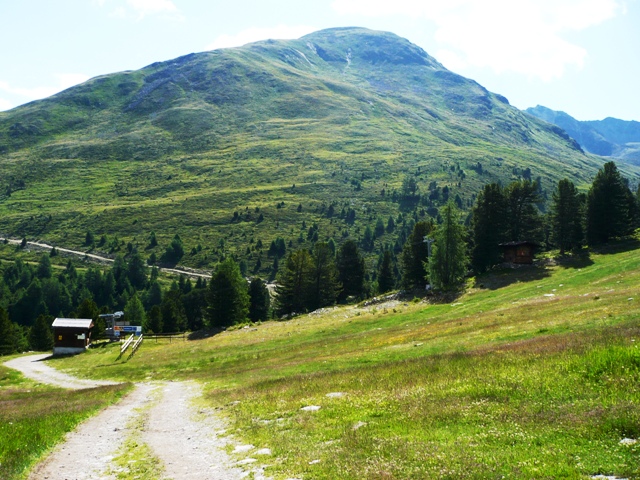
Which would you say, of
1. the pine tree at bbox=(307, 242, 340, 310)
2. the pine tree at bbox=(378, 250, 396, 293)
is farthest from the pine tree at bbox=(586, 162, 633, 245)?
the pine tree at bbox=(307, 242, 340, 310)

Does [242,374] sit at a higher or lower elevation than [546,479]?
lower

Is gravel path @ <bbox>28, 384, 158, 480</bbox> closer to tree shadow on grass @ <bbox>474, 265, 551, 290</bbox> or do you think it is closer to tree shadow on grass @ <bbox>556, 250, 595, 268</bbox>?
tree shadow on grass @ <bbox>474, 265, 551, 290</bbox>

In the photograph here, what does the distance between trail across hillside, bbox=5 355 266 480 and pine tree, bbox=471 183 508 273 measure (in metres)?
68.6

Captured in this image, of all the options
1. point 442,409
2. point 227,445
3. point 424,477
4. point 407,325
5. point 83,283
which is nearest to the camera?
point 424,477

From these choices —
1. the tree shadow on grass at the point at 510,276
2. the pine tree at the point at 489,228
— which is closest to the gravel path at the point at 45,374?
the tree shadow on grass at the point at 510,276

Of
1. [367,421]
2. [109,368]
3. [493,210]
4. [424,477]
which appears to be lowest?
[109,368]

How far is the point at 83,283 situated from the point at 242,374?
163935 millimetres

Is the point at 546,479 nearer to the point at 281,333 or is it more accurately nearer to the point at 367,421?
the point at 367,421

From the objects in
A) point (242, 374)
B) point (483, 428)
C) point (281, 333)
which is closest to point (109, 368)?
point (281, 333)

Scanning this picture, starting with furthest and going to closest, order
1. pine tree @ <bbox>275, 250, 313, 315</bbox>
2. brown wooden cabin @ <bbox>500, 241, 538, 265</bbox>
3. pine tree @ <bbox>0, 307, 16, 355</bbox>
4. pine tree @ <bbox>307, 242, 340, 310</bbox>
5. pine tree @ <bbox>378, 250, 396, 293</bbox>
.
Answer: pine tree @ <bbox>378, 250, 396, 293</bbox> < pine tree @ <bbox>307, 242, 340, 310</bbox> < pine tree @ <bbox>275, 250, 313, 315</bbox> < pine tree @ <bbox>0, 307, 16, 355</bbox> < brown wooden cabin @ <bbox>500, 241, 538, 265</bbox>

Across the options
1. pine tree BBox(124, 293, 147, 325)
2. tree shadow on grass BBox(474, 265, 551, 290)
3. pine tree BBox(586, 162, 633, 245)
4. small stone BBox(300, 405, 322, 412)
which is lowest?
pine tree BBox(124, 293, 147, 325)

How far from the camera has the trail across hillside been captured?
1411 cm

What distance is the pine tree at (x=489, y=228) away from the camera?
86562 millimetres

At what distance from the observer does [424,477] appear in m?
10.0
